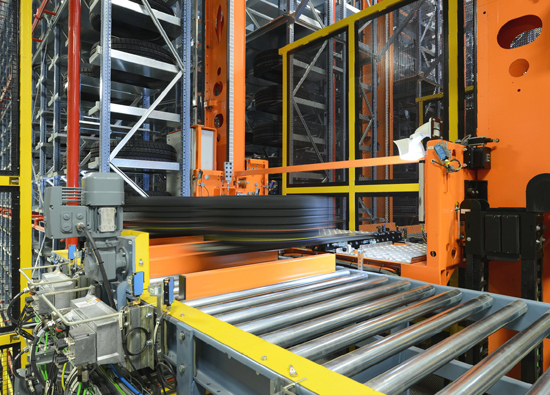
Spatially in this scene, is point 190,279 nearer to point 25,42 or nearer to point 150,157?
point 25,42

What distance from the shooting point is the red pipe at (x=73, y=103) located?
396 cm

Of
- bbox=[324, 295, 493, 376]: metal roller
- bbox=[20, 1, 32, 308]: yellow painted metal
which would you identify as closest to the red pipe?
bbox=[20, 1, 32, 308]: yellow painted metal

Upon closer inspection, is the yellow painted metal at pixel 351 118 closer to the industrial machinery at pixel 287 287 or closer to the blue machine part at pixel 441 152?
the industrial machinery at pixel 287 287

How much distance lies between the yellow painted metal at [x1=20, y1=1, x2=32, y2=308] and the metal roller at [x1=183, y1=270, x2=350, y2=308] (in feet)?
5.73

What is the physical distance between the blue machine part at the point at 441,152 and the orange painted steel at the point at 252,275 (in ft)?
2.71

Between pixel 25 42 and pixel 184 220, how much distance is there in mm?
2035

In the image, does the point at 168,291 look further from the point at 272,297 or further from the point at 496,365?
the point at 496,365

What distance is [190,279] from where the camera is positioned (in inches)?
60.3

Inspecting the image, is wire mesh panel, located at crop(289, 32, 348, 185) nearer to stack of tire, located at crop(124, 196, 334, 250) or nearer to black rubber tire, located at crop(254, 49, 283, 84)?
black rubber tire, located at crop(254, 49, 283, 84)

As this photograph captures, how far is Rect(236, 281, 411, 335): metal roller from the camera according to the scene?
1208mm

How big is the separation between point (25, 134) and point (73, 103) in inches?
52.4

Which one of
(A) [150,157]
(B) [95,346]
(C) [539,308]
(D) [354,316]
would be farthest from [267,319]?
(A) [150,157]

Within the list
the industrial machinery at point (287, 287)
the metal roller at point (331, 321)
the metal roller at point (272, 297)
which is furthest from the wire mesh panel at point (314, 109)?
the metal roller at point (331, 321)

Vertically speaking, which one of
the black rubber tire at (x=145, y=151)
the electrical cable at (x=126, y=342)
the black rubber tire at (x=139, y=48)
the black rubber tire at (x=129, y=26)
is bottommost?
the electrical cable at (x=126, y=342)
